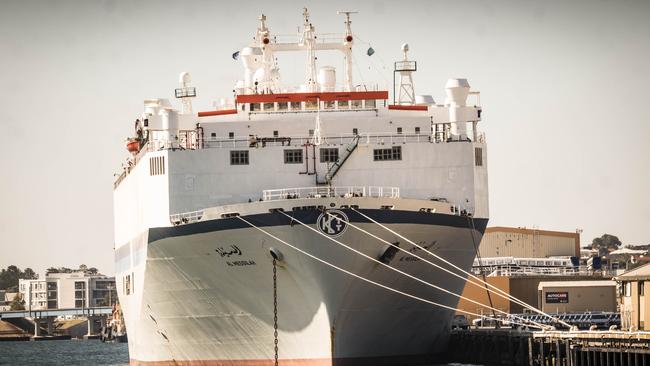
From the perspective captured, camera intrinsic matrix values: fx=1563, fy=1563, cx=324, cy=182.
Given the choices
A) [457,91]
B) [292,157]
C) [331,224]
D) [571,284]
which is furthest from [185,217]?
[571,284]

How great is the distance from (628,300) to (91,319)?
12154cm

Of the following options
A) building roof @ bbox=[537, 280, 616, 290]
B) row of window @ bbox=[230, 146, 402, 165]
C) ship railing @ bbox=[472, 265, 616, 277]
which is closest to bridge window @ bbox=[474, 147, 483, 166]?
row of window @ bbox=[230, 146, 402, 165]

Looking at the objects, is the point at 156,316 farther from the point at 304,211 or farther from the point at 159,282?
the point at 304,211

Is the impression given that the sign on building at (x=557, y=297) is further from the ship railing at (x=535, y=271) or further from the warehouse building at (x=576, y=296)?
the ship railing at (x=535, y=271)

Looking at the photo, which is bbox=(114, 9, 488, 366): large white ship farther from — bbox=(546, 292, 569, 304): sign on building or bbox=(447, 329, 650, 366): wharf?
bbox=(546, 292, 569, 304): sign on building

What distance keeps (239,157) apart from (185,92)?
9.89 m

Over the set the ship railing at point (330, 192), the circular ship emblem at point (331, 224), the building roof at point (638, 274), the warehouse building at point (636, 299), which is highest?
the ship railing at point (330, 192)

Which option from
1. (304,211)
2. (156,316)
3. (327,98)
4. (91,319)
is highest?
(327,98)

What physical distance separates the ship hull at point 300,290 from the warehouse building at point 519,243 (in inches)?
1536

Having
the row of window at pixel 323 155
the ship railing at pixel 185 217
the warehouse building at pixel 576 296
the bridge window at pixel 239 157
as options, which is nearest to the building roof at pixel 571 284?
the warehouse building at pixel 576 296

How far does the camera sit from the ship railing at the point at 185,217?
5328 cm

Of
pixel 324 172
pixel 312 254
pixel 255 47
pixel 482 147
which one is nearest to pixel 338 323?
pixel 312 254

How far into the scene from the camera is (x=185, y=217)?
5375 centimetres

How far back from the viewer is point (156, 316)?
56.4 meters
